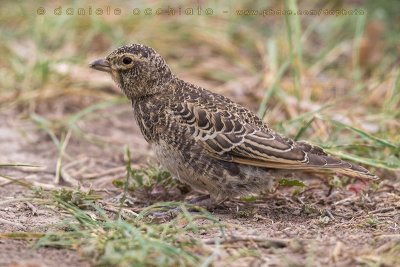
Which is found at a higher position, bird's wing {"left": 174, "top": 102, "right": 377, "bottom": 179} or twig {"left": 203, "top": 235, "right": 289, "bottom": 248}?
bird's wing {"left": 174, "top": 102, "right": 377, "bottom": 179}

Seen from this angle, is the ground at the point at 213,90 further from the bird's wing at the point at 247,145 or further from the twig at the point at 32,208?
the bird's wing at the point at 247,145

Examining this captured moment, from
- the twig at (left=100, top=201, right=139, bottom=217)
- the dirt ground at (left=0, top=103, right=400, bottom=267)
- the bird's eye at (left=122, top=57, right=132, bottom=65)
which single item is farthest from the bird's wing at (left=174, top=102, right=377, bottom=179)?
the twig at (left=100, top=201, right=139, bottom=217)

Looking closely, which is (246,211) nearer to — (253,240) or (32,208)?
(253,240)

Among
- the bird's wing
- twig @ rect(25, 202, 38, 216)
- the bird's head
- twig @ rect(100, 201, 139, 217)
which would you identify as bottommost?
twig @ rect(100, 201, 139, 217)

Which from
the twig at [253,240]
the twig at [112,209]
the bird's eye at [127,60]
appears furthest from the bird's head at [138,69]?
the twig at [253,240]

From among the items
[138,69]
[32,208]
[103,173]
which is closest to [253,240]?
[32,208]

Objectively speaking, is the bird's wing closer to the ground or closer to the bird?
the bird

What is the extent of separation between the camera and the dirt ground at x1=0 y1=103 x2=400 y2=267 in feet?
11.2

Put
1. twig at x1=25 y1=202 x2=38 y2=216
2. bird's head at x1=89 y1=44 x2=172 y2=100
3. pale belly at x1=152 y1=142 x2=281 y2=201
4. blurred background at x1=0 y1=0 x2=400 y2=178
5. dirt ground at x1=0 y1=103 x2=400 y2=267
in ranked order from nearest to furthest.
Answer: dirt ground at x1=0 y1=103 x2=400 y2=267
twig at x1=25 y1=202 x2=38 y2=216
pale belly at x1=152 y1=142 x2=281 y2=201
bird's head at x1=89 y1=44 x2=172 y2=100
blurred background at x1=0 y1=0 x2=400 y2=178

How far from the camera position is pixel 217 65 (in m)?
8.69

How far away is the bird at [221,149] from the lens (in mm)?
4523

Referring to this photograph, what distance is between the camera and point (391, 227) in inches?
161

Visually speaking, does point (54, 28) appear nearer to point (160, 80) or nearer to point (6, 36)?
point (6, 36)

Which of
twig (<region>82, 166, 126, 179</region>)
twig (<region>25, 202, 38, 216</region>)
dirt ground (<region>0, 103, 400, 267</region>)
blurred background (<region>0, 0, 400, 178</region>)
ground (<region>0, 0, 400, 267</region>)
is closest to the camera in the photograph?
dirt ground (<region>0, 103, 400, 267</region>)
